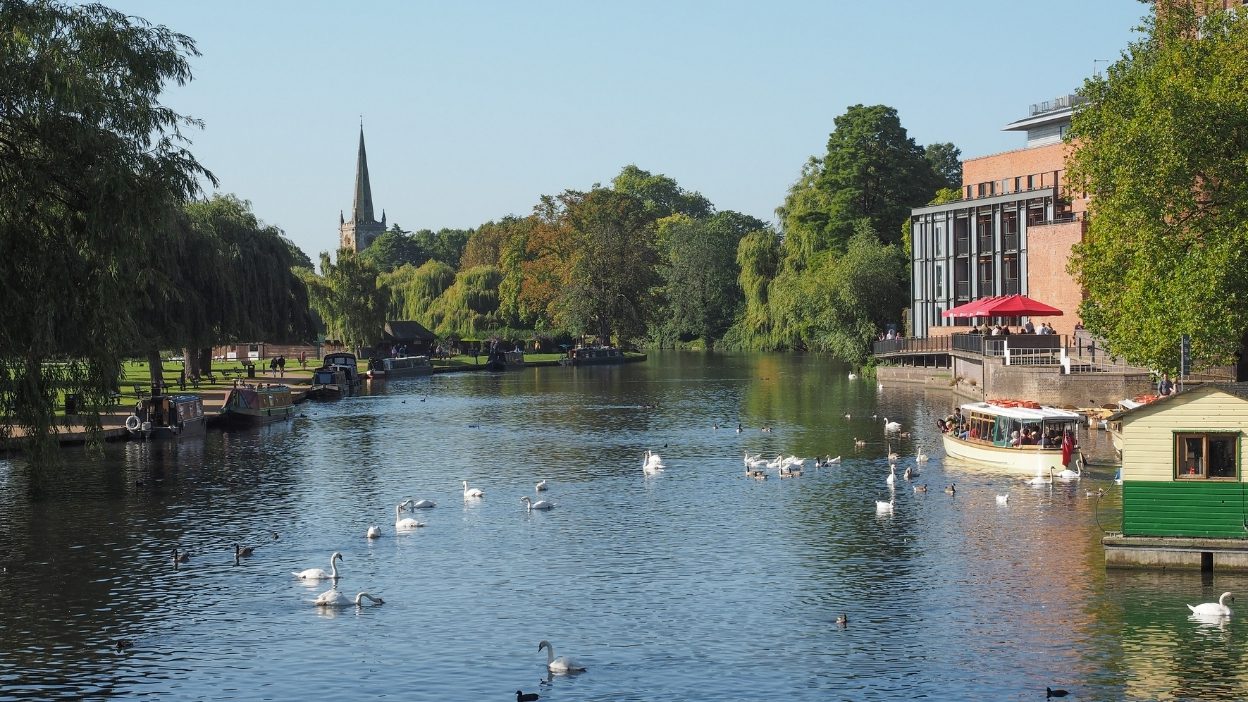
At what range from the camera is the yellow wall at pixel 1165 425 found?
106 feet

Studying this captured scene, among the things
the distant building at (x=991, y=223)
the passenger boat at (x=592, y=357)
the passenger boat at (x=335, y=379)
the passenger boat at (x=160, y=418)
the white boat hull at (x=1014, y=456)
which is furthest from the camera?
the passenger boat at (x=592, y=357)

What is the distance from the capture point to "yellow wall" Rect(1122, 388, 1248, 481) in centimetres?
3241

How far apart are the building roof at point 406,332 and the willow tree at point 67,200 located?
127m

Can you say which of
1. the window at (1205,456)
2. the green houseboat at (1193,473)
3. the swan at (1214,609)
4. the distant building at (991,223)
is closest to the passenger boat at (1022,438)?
the green houseboat at (1193,473)

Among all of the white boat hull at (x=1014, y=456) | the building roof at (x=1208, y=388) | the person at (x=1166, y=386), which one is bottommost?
the white boat hull at (x=1014, y=456)

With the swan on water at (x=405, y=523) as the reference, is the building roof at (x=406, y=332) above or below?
above

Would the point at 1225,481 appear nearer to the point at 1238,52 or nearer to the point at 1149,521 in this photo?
the point at 1149,521

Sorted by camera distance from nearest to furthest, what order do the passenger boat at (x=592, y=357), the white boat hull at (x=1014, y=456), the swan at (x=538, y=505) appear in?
the swan at (x=538, y=505), the white boat hull at (x=1014, y=456), the passenger boat at (x=592, y=357)

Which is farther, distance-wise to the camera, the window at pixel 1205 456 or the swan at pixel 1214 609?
the window at pixel 1205 456

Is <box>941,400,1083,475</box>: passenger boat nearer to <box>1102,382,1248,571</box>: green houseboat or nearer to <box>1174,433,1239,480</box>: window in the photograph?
<box>1102,382,1248,571</box>: green houseboat

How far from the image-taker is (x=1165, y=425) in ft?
108

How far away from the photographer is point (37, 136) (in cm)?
2875

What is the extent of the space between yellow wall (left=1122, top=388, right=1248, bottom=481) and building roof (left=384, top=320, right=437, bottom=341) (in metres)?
129

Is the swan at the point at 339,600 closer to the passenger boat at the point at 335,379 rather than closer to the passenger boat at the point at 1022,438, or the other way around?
the passenger boat at the point at 1022,438
